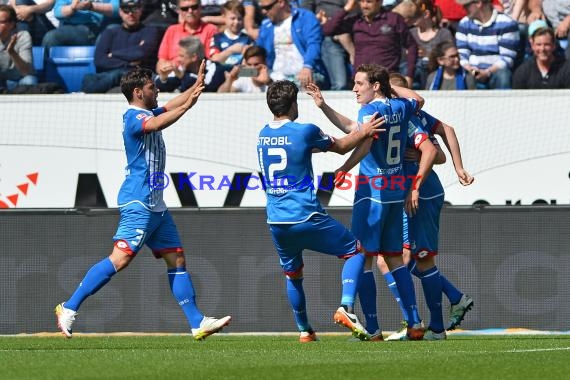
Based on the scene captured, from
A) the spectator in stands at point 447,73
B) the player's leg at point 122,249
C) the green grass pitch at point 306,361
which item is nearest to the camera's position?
the green grass pitch at point 306,361

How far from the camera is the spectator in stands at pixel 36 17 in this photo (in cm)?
1706

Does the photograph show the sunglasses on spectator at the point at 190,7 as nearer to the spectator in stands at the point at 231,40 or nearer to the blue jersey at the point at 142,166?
the spectator in stands at the point at 231,40

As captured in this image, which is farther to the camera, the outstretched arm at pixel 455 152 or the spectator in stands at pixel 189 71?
the spectator in stands at pixel 189 71

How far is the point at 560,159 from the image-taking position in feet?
46.8

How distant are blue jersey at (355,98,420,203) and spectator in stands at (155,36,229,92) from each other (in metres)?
5.62

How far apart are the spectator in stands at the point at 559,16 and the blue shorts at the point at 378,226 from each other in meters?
6.22

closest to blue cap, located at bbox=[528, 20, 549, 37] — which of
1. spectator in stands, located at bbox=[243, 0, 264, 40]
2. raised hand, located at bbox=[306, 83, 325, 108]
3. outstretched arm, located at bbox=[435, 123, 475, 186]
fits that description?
spectator in stands, located at bbox=[243, 0, 264, 40]

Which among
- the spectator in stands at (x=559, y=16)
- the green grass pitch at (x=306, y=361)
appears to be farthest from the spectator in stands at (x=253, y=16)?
the green grass pitch at (x=306, y=361)

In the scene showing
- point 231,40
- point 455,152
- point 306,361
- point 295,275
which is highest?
point 231,40

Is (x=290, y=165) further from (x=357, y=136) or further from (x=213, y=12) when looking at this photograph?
(x=213, y=12)

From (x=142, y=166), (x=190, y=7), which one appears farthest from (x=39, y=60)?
(x=142, y=166)

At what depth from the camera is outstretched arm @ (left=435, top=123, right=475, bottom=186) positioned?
11.1 metres

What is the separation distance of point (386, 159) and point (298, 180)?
3.28 ft

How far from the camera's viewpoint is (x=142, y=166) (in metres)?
10.4
